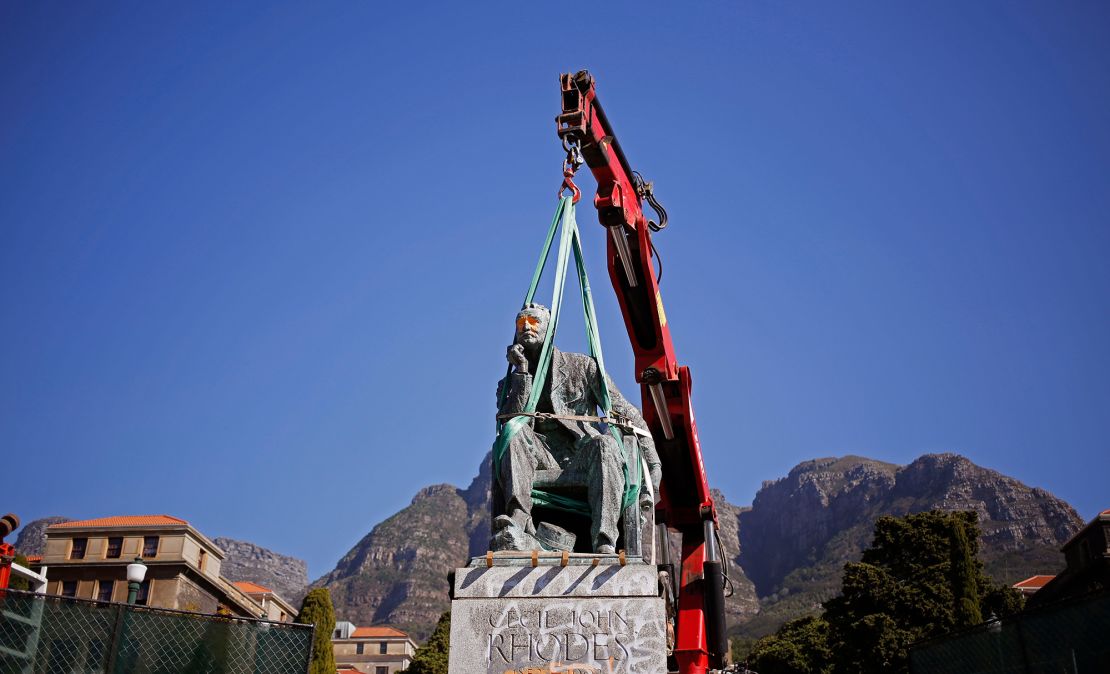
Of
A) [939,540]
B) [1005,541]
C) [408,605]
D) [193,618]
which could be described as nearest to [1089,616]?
[193,618]

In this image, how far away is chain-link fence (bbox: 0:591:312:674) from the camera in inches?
294

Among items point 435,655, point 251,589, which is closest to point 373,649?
point 251,589

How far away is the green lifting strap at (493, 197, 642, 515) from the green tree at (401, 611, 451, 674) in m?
26.0

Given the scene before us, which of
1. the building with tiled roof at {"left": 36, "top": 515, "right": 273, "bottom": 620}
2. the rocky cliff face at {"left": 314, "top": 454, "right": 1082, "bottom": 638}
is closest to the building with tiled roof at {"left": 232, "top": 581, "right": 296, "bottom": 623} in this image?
the building with tiled roof at {"left": 36, "top": 515, "right": 273, "bottom": 620}

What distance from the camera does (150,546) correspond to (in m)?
45.5

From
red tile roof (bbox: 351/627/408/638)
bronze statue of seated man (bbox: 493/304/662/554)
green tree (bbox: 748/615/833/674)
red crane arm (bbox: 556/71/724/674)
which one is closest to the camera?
bronze statue of seated man (bbox: 493/304/662/554)

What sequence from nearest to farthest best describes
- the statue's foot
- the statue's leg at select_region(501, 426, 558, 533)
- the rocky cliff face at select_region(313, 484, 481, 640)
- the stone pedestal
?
the stone pedestal < the statue's foot < the statue's leg at select_region(501, 426, 558, 533) < the rocky cliff face at select_region(313, 484, 481, 640)

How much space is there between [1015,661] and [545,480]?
159 inches

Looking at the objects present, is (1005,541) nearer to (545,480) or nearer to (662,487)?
(662,487)

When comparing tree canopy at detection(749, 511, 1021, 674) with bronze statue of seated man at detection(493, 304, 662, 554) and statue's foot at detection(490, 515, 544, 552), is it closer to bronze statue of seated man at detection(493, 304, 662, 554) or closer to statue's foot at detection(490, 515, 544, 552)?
bronze statue of seated man at detection(493, 304, 662, 554)

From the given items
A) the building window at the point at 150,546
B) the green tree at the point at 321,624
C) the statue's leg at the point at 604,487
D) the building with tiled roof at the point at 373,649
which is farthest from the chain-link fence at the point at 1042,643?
the building with tiled roof at the point at 373,649

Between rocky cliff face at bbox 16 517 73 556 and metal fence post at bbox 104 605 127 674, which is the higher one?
rocky cliff face at bbox 16 517 73 556

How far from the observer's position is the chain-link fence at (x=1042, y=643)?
7543mm

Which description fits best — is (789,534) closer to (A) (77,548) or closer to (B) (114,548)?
(B) (114,548)
